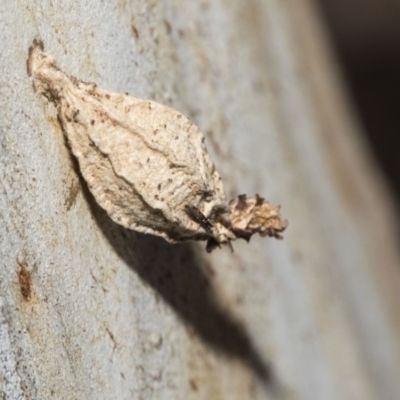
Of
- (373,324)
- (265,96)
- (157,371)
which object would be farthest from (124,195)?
(373,324)

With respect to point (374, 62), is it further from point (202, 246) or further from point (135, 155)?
point (135, 155)

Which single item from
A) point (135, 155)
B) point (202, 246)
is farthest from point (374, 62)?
point (135, 155)

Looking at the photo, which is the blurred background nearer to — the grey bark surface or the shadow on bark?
the grey bark surface

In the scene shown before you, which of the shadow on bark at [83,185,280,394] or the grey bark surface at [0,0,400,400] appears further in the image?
the shadow on bark at [83,185,280,394]

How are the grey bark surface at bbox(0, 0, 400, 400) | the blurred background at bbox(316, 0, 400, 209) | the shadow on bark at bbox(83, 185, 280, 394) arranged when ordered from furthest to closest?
the blurred background at bbox(316, 0, 400, 209)
the shadow on bark at bbox(83, 185, 280, 394)
the grey bark surface at bbox(0, 0, 400, 400)

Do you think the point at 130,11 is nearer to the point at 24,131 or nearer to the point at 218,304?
the point at 24,131

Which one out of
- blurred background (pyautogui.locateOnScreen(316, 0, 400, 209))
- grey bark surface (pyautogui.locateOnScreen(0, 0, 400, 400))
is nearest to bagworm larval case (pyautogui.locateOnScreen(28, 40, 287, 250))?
grey bark surface (pyautogui.locateOnScreen(0, 0, 400, 400))

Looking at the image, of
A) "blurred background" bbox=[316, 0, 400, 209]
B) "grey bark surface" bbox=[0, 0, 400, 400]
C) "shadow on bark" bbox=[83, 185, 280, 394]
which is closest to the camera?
"grey bark surface" bbox=[0, 0, 400, 400]
